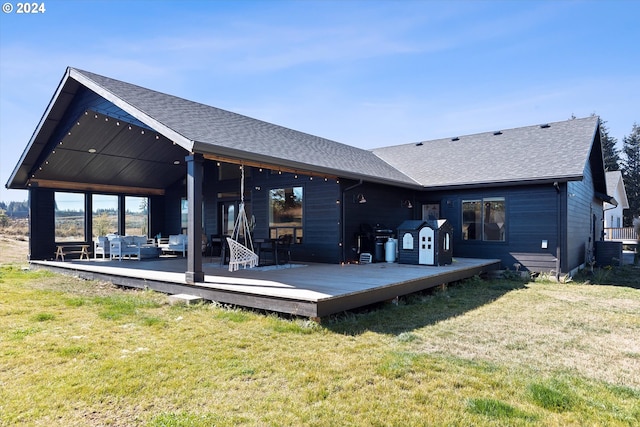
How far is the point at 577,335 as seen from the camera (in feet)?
14.3

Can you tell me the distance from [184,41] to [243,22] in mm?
1636

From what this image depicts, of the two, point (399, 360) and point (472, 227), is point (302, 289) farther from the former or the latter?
point (472, 227)

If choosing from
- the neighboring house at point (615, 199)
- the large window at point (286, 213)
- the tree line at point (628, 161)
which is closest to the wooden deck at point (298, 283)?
the large window at point (286, 213)

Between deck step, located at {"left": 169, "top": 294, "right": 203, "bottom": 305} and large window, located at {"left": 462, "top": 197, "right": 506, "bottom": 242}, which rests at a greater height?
large window, located at {"left": 462, "top": 197, "right": 506, "bottom": 242}

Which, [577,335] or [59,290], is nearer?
[577,335]

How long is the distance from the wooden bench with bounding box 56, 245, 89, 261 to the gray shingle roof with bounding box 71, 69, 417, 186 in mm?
5262

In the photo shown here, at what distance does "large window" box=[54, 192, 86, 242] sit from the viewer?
10.7 m

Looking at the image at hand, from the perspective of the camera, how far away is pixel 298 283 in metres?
5.77

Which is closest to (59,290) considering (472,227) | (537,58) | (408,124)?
(472,227)

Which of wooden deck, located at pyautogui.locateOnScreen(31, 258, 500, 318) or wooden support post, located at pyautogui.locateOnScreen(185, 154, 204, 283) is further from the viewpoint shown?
wooden support post, located at pyautogui.locateOnScreen(185, 154, 204, 283)

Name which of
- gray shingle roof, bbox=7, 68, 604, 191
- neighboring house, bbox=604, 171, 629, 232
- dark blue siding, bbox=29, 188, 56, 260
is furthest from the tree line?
dark blue siding, bbox=29, 188, 56, 260

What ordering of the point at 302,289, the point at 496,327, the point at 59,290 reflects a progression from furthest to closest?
1. the point at 59,290
2. the point at 302,289
3. the point at 496,327

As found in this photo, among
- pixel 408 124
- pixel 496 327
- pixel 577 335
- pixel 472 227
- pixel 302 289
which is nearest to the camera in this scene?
pixel 577 335

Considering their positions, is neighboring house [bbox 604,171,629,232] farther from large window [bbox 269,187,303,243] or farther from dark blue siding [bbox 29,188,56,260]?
dark blue siding [bbox 29,188,56,260]
